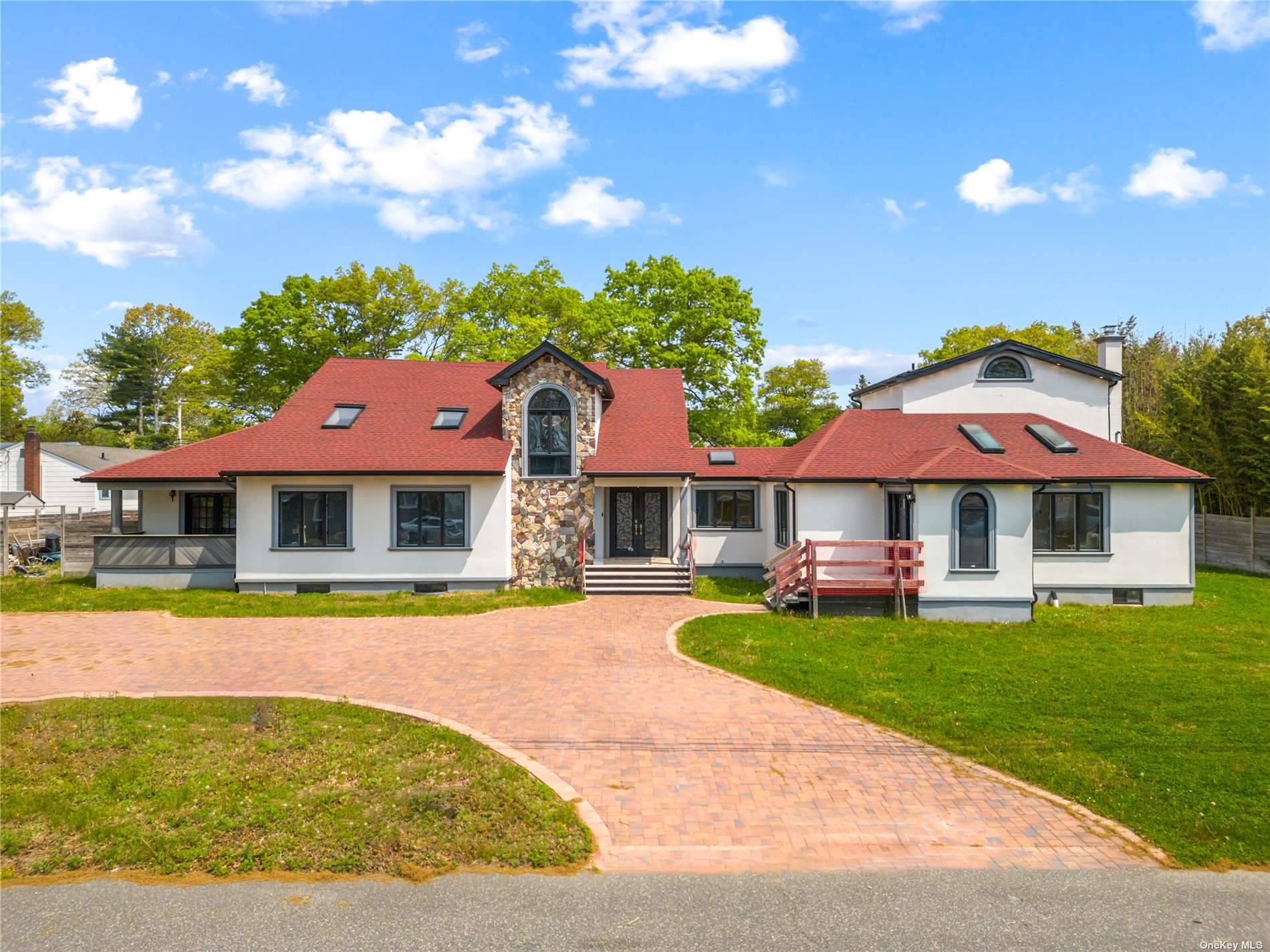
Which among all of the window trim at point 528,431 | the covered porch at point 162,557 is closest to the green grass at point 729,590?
the window trim at point 528,431

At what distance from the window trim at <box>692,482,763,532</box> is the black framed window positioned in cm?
1368

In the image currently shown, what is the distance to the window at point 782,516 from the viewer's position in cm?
2046

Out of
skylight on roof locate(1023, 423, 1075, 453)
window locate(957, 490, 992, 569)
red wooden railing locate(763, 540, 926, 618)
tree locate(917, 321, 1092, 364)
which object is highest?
tree locate(917, 321, 1092, 364)

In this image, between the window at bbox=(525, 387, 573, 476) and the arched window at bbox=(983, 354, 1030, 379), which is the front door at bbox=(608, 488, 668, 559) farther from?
the arched window at bbox=(983, 354, 1030, 379)

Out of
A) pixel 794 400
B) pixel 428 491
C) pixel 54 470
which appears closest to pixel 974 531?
pixel 428 491

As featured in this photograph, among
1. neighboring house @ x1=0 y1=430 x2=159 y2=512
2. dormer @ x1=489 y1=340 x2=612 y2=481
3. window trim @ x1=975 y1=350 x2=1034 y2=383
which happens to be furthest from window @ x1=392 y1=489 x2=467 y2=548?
neighboring house @ x1=0 y1=430 x2=159 y2=512

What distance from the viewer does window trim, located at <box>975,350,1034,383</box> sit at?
2181cm

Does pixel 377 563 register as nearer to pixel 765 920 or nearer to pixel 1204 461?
pixel 765 920

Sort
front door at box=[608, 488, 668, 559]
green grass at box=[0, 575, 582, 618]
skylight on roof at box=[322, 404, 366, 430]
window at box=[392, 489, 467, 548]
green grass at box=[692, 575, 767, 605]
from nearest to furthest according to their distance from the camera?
1. green grass at box=[0, 575, 582, 618]
2. green grass at box=[692, 575, 767, 605]
3. window at box=[392, 489, 467, 548]
4. skylight on roof at box=[322, 404, 366, 430]
5. front door at box=[608, 488, 668, 559]

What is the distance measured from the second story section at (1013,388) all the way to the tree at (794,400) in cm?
2472

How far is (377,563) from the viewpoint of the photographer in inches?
759

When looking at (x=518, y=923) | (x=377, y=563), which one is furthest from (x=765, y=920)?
(x=377, y=563)

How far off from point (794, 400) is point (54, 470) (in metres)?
44.2

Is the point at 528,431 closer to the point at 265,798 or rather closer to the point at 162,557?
the point at 162,557
